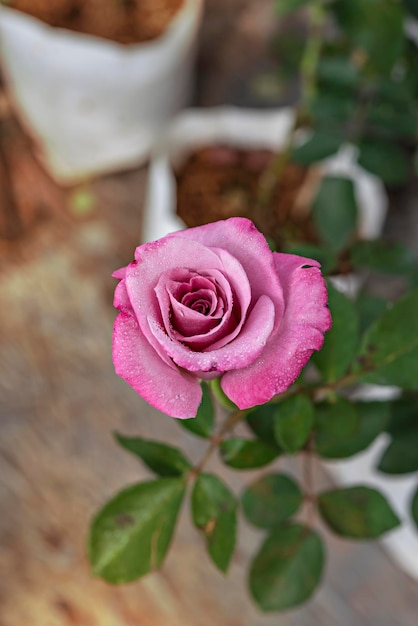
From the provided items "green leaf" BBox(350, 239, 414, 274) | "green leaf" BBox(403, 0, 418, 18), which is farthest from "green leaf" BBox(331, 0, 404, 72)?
"green leaf" BBox(350, 239, 414, 274)

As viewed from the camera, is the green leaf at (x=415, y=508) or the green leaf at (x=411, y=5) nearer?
the green leaf at (x=415, y=508)

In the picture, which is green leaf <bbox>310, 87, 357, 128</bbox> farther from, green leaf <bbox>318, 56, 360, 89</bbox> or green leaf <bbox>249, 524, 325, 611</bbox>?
green leaf <bbox>249, 524, 325, 611</bbox>

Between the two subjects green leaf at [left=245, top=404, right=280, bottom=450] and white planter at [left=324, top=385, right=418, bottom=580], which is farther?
white planter at [left=324, top=385, right=418, bottom=580]

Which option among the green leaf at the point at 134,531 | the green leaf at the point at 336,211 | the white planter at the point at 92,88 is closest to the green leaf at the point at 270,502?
the green leaf at the point at 134,531

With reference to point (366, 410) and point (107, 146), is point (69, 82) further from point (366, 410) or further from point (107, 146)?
point (366, 410)

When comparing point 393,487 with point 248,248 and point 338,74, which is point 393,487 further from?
point 248,248

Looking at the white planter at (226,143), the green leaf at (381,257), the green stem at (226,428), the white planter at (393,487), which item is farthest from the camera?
the white planter at (226,143)

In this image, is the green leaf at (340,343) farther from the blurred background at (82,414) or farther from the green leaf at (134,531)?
the blurred background at (82,414)
